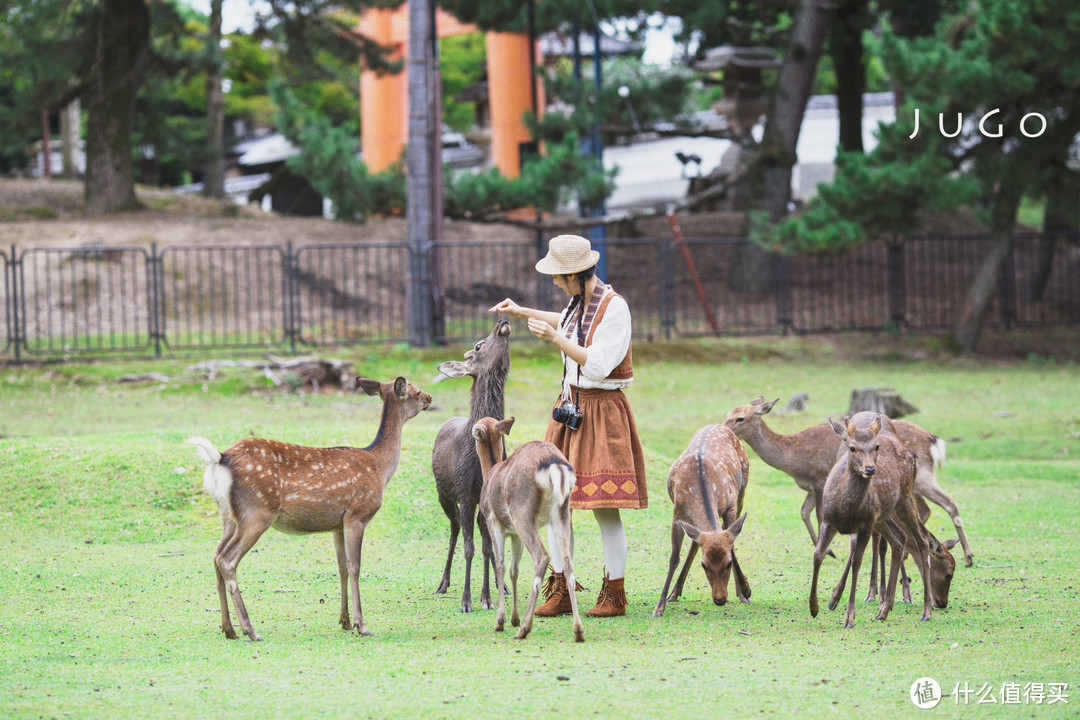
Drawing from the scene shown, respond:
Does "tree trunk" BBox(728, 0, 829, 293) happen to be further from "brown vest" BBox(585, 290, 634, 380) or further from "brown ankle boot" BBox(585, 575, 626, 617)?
"brown ankle boot" BBox(585, 575, 626, 617)

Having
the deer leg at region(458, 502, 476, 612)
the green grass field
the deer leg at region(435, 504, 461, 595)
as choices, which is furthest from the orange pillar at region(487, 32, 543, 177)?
the deer leg at region(458, 502, 476, 612)

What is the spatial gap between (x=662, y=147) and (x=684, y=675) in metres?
34.6

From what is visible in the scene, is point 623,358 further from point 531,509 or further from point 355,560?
point 355,560

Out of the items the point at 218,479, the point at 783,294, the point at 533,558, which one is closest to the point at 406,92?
the point at 783,294

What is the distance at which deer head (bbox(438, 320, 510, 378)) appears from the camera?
6.77 meters

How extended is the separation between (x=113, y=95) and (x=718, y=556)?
69.3ft

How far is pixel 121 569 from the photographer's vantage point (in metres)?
7.37

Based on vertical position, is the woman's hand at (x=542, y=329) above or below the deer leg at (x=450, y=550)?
above

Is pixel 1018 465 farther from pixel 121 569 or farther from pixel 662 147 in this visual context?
pixel 662 147

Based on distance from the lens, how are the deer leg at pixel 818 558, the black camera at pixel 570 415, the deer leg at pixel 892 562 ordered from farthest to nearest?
the deer leg at pixel 892 562, the black camera at pixel 570 415, the deer leg at pixel 818 558

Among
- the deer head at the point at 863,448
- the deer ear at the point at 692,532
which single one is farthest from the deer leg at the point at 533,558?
the deer head at the point at 863,448

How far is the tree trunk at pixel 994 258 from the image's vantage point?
65.7 feet

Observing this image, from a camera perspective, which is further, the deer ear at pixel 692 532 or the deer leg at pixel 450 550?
the deer leg at pixel 450 550

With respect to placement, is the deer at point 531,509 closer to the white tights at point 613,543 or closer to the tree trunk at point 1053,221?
the white tights at point 613,543
